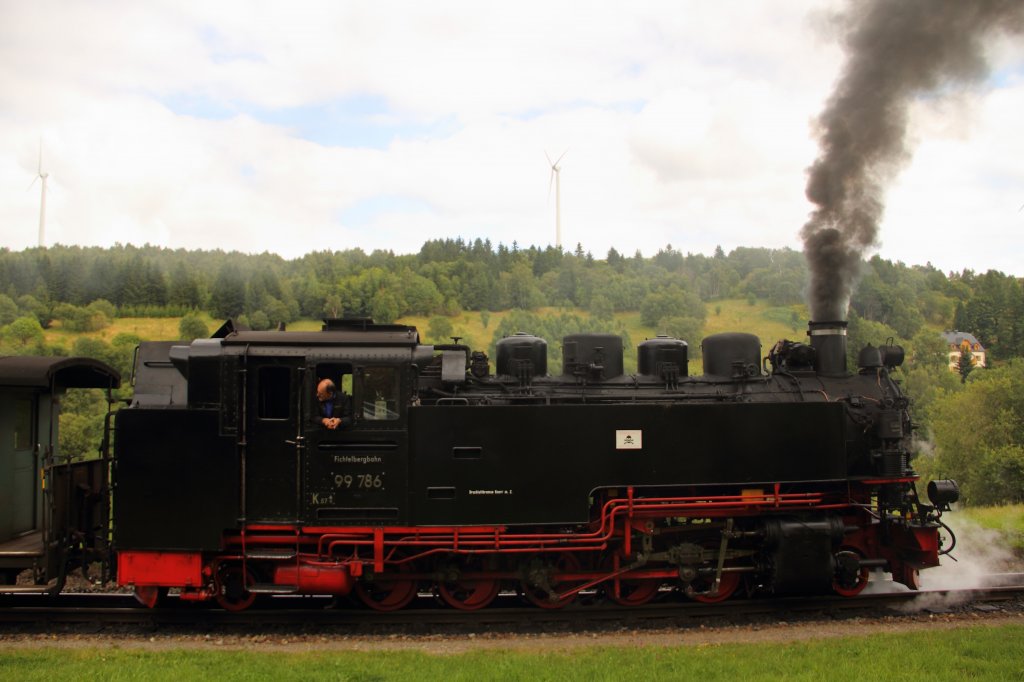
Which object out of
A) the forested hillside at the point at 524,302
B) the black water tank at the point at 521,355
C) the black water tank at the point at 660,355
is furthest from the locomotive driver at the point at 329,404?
the forested hillside at the point at 524,302

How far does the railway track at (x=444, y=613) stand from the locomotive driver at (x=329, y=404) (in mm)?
2431

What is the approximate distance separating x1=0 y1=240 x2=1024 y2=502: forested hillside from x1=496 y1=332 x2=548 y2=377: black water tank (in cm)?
3097

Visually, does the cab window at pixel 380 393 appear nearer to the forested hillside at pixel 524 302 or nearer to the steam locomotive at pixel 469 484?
the steam locomotive at pixel 469 484

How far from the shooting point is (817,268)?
11.5 m

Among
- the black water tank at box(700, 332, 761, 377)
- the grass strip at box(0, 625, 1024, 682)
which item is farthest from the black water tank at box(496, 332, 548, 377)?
the grass strip at box(0, 625, 1024, 682)

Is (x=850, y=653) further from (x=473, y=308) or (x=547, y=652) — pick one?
(x=473, y=308)

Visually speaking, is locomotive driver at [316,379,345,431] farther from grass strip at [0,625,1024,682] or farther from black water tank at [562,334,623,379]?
black water tank at [562,334,623,379]

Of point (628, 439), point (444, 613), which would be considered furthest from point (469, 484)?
point (628, 439)

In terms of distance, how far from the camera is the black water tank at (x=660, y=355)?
9.81 metres

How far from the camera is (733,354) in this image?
991cm

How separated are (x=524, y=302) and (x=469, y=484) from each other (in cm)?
5452

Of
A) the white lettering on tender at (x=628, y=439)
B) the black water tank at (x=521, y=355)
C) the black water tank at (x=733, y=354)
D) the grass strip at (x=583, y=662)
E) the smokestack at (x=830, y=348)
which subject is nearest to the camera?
the grass strip at (x=583, y=662)

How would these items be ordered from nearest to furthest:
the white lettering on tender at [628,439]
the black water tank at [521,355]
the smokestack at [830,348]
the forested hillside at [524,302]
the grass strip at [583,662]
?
the grass strip at [583,662] < the white lettering on tender at [628,439] < the black water tank at [521,355] < the smokestack at [830,348] < the forested hillside at [524,302]

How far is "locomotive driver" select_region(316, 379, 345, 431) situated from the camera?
320 inches
